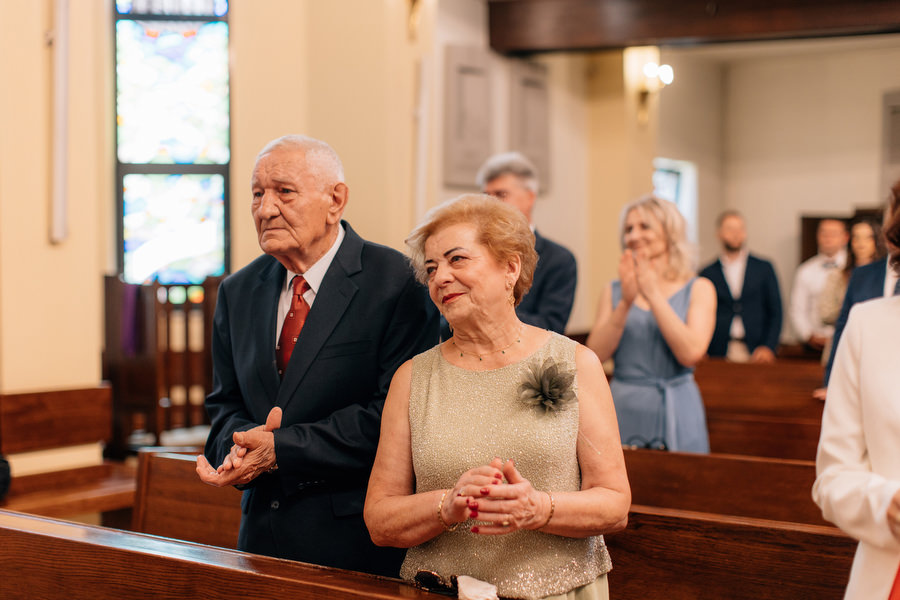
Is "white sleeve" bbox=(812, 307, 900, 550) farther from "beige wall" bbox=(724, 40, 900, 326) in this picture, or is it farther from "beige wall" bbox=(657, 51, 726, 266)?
"beige wall" bbox=(724, 40, 900, 326)

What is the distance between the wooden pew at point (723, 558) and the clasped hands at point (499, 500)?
741 mm

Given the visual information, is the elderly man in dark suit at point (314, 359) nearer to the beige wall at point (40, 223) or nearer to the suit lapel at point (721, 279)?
the beige wall at point (40, 223)

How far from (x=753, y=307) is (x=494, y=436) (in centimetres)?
570

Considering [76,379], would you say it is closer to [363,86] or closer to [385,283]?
[385,283]

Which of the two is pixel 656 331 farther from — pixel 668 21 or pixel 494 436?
pixel 668 21

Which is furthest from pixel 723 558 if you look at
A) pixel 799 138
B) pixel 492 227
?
pixel 799 138

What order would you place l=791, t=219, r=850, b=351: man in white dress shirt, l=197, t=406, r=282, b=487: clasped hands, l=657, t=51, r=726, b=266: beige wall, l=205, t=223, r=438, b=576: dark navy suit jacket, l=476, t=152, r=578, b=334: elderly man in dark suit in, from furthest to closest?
l=657, t=51, r=726, b=266: beige wall
l=791, t=219, r=850, b=351: man in white dress shirt
l=476, t=152, r=578, b=334: elderly man in dark suit
l=205, t=223, r=438, b=576: dark navy suit jacket
l=197, t=406, r=282, b=487: clasped hands

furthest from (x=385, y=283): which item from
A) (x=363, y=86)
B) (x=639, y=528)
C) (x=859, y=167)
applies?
(x=859, y=167)

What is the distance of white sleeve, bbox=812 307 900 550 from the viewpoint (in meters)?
1.64

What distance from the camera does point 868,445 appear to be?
1706 mm

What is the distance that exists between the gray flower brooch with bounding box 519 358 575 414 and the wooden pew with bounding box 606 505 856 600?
684 millimetres

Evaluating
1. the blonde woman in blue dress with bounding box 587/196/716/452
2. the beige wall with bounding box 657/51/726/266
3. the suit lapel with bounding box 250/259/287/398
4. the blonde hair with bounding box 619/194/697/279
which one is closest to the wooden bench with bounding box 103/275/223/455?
the blonde woman in blue dress with bounding box 587/196/716/452

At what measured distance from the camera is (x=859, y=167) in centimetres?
1166

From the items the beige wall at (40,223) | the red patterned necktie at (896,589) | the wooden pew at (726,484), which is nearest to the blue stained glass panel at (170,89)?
the beige wall at (40,223)
